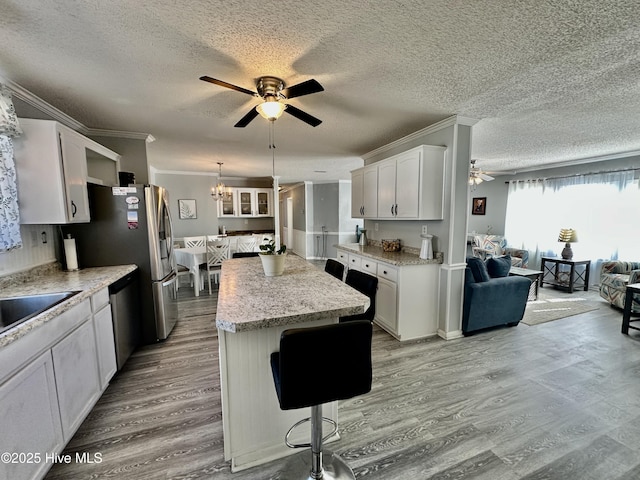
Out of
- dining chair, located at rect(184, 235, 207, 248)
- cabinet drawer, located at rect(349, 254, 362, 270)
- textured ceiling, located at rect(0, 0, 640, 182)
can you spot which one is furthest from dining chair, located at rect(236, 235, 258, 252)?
textured ceiling, located at rect(0, 0, 640, 182)

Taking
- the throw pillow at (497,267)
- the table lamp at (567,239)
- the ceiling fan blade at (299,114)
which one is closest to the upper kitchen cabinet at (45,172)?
the ceiling fan blade at (299,114)

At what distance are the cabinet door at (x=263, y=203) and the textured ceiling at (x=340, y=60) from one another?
428cm

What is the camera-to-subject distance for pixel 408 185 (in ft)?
10.6

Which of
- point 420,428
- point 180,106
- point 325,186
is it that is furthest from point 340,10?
point 325,186

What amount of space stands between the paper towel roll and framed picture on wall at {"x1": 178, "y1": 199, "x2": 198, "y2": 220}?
3.82m

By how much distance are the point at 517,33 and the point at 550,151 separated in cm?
394

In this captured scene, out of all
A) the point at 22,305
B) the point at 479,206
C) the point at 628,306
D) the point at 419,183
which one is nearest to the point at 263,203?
the point at 419,183

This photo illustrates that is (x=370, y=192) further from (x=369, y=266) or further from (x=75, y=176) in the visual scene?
(x=75, y=176)

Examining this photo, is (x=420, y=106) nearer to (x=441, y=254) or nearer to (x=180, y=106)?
(x=441, y=254)

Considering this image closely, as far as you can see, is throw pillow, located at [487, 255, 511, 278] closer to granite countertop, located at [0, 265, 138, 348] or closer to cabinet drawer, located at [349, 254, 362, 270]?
cabinet drawer, located at [349, 254, 362, 270]

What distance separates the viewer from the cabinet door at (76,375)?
1.60 meters

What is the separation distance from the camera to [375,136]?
3561mm

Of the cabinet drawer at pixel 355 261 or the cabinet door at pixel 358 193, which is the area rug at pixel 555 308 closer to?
the cabinet drawer at pixel 355 261

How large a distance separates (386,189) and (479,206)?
4.65m
